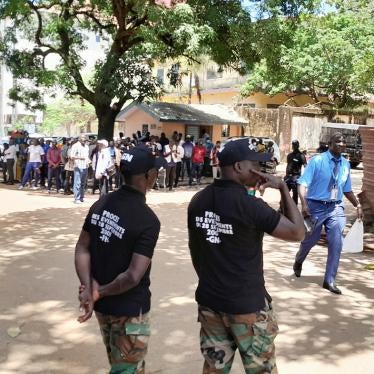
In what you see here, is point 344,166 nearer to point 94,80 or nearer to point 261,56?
point 261,56

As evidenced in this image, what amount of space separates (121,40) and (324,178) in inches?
506

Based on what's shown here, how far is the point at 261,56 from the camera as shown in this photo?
15.9 metres

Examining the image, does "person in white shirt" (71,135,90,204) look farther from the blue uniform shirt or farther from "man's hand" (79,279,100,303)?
"man's hand" (79,279,100,303)

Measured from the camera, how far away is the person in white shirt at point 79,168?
12.9 meters

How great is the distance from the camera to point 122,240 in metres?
2.61

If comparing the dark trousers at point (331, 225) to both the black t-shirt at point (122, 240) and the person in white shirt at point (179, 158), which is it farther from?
the person in white shirt at point (179, 158)

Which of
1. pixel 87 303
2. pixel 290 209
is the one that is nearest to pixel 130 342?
pixel 87 303

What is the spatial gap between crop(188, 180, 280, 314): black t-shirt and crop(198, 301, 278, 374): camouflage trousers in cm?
5

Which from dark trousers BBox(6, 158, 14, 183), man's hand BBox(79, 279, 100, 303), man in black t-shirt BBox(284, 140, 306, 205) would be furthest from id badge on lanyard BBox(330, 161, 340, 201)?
dark trousers BBox(6, 158, 14, 183)

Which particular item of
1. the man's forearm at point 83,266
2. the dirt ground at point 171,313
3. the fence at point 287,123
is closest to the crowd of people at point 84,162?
the dirt ground at point 171,313

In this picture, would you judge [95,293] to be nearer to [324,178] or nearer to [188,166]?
[324,178]

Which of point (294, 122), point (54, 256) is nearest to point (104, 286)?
point (54, 256)

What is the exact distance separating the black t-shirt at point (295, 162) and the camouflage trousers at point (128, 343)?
29.3 ft

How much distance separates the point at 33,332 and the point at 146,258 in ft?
7.74
